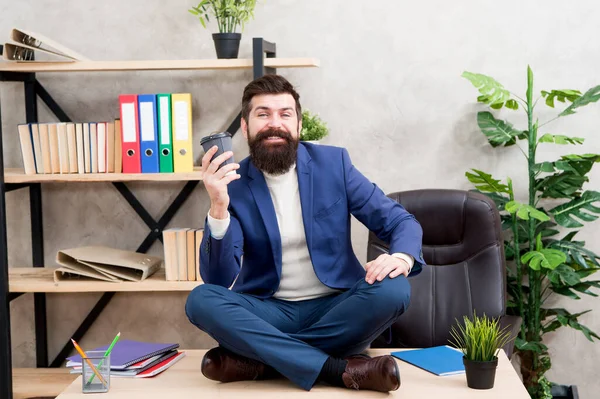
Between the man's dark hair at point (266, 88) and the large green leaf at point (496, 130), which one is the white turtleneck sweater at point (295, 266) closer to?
the man's dark hair at point (266, 88)

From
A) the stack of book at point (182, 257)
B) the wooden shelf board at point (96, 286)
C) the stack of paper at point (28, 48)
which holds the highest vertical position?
the stack of paper at point (28, 48)

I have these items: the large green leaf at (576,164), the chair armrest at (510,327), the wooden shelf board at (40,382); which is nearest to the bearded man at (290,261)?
the chair armrest at (510,327)

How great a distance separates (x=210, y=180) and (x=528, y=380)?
5.37 feet

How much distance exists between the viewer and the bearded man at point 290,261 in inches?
84.7

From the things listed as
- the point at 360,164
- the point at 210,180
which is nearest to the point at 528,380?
the point at 360,164

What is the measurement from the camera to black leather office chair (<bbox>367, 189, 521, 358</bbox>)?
8.63 ft

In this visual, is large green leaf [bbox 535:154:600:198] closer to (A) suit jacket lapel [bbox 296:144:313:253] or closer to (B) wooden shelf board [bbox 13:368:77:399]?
(A) suit jacket lapel [bbox 296:144:313:253]

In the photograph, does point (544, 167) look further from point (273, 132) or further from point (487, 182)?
point (273, 132)

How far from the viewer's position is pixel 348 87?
10.5 feet

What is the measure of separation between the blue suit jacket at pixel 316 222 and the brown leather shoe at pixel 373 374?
15.1 inches


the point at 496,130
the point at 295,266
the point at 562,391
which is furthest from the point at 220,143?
the point at 562,391

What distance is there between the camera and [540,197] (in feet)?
9.84

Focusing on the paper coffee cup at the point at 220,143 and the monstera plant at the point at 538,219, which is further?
the monstera plant at the point at 538,219

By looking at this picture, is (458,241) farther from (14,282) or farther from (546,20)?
(14,282)
